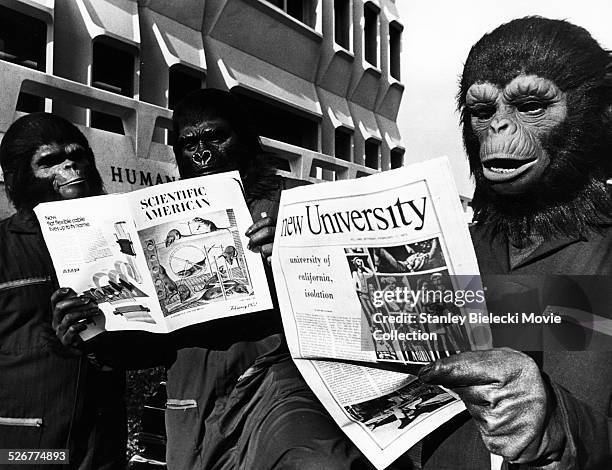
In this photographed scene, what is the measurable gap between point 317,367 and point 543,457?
1.37ft

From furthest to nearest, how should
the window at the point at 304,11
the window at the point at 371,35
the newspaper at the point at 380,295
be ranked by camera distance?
the window at the point at 371,35, the window at the point at 304,11, the newspaper at the point at 380,295

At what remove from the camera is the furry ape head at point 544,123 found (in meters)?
1.33

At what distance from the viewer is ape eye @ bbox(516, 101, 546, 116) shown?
1328 mm

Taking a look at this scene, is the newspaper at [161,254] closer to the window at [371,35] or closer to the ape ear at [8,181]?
the ape ear at [8,181]

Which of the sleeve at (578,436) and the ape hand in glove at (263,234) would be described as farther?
the ape hand in glove at (263,234)

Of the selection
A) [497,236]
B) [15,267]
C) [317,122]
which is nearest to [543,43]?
[497,236]

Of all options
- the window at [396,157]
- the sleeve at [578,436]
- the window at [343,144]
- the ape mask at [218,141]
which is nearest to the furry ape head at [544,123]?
the sleeve at [578,436]

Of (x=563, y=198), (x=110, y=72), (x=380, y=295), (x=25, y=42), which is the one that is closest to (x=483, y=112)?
(x=563, y=198)

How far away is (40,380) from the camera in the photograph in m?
2.16

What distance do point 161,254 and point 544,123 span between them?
3.02 feet

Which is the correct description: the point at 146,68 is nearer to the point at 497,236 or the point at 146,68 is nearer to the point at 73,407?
the point at 73,407

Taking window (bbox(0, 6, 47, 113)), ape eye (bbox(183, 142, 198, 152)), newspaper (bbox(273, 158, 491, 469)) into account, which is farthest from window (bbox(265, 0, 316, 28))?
newspaper (bbox(273, 158, 491, 469))

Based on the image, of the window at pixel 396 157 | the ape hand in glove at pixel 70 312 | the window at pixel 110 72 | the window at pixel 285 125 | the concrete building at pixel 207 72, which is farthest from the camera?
the window at pixel 396 157

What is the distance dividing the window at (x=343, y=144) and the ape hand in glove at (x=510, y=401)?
8.70m
